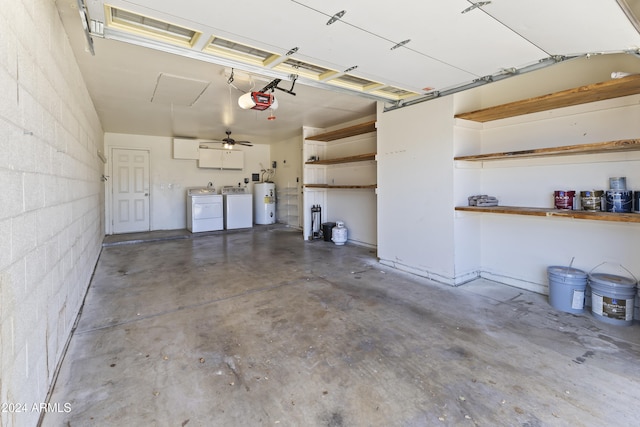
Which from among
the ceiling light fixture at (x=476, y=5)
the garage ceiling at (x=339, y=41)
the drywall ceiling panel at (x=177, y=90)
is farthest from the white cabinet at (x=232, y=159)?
the ceiling light fixture at (x=476, y=5)

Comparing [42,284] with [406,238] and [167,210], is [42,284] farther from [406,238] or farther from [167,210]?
[167,210]

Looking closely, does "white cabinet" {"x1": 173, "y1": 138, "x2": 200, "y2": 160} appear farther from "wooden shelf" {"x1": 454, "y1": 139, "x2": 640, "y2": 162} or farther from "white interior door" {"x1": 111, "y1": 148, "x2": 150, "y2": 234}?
"wooden shelf" {"x1": 454, "y1": 139, "x2": 640, "y2": 162}

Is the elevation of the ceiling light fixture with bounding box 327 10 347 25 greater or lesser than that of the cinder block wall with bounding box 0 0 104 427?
greater

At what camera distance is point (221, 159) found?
8.34 m

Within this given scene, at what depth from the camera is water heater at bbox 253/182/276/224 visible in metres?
8.66

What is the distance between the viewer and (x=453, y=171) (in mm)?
3557

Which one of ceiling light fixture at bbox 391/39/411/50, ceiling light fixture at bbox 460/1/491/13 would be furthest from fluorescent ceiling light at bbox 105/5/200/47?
ceiling light fixture at bbox 460/1/491/13

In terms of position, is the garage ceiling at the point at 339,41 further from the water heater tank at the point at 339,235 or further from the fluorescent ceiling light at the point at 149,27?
the water heater tank at the point at 339,235

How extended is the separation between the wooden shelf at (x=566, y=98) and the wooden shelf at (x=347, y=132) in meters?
1.88

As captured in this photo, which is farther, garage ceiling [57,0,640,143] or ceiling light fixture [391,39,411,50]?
ceiling light fixture [391,39,411,50]

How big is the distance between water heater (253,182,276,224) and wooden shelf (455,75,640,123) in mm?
6126

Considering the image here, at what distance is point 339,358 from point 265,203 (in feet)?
22.7

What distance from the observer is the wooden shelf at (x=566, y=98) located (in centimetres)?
242

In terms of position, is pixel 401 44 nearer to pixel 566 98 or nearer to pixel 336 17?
pixel 336 17
